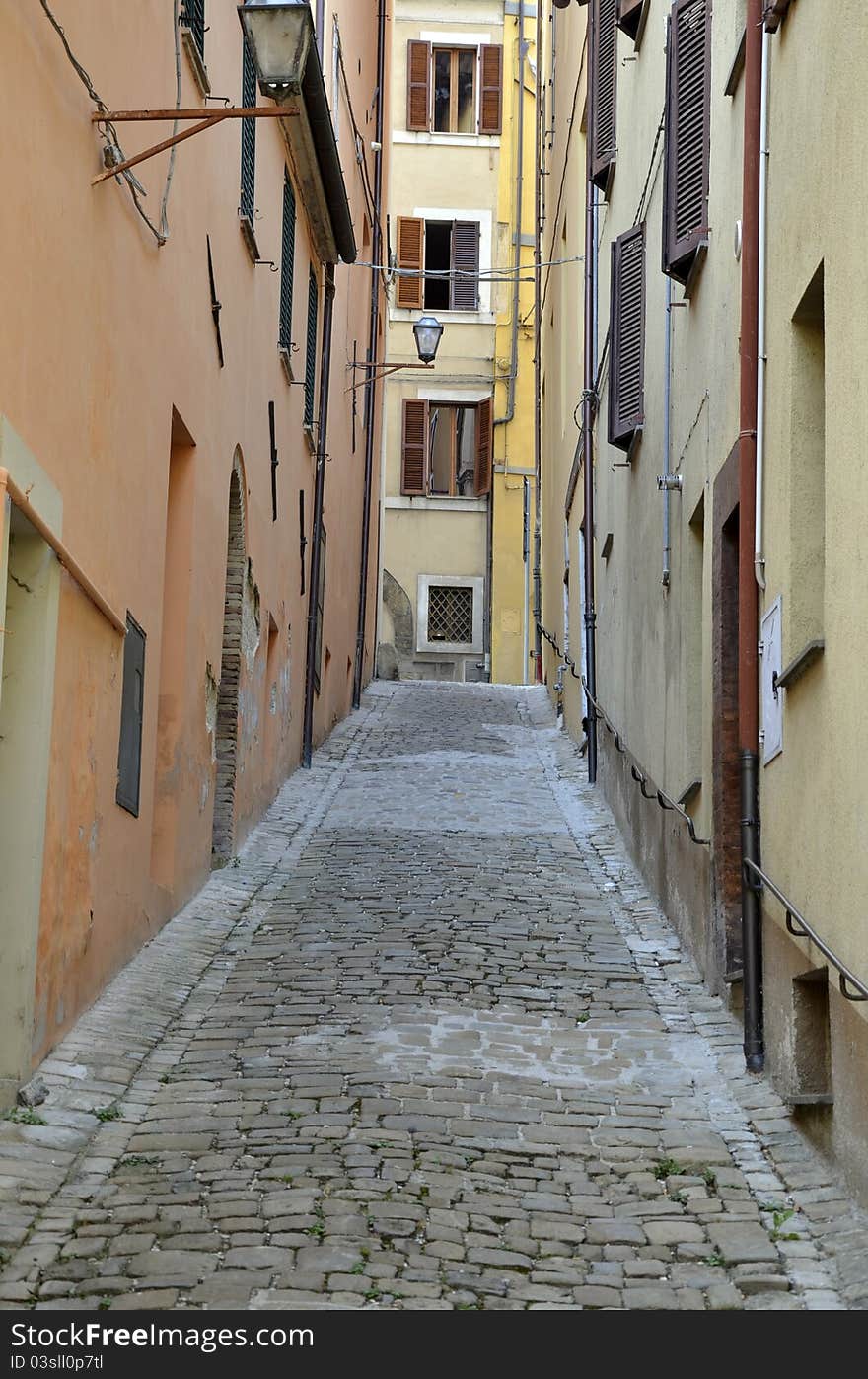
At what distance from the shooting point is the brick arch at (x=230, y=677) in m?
13.2

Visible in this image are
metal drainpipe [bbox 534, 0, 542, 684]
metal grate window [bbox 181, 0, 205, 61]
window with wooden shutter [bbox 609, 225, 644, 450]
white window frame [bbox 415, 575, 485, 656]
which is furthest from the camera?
white window frame [bbox 415, 575, 485, 656]

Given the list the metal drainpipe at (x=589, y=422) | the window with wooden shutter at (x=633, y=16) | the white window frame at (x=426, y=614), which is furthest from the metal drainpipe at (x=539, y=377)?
the window with wooden shutter at (x=633, y=16)

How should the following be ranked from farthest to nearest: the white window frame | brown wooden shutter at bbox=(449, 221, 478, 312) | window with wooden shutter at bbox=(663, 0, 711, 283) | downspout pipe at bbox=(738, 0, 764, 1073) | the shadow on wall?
brown wooden shutter at bbox=(449, 221, 478, 312) → the white window frame → the shadow on wall → window with wooden shutter at bbox=(663, 0, 711, 283) → downspout pipe at bbox=(738, 0, 764, 1073)

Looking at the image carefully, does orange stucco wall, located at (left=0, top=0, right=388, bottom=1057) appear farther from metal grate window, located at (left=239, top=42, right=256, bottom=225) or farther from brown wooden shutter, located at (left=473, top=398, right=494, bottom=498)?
brown wooden shutter, located at (left=473, top=398, right=494, bottom=498)

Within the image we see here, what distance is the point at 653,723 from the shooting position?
1246 cm

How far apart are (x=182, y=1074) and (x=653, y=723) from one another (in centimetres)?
546

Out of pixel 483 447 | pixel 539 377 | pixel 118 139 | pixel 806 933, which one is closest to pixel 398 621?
pixel 483 447

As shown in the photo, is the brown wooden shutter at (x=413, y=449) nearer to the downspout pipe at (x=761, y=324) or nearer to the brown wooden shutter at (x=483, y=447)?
the brown wooden shutter at (x=483, y=447)

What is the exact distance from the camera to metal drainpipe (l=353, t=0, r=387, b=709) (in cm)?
2550

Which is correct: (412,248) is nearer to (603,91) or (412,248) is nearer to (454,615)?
(454,615)

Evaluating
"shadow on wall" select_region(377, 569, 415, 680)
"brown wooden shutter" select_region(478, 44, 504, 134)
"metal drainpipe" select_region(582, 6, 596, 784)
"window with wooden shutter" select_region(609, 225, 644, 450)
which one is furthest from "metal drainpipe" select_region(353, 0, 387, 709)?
"window with wooden shutter" select_region(609, 225, 644, 450)

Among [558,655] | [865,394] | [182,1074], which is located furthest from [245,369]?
[558,655]

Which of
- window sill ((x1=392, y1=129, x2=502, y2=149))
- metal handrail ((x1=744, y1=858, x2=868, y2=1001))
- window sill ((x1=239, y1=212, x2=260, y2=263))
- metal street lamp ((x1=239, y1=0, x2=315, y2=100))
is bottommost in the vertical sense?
metal handrail ((x1=744, y1=858, x2=868, y2=1001))

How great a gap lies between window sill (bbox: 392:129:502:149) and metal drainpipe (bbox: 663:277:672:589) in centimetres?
2169
